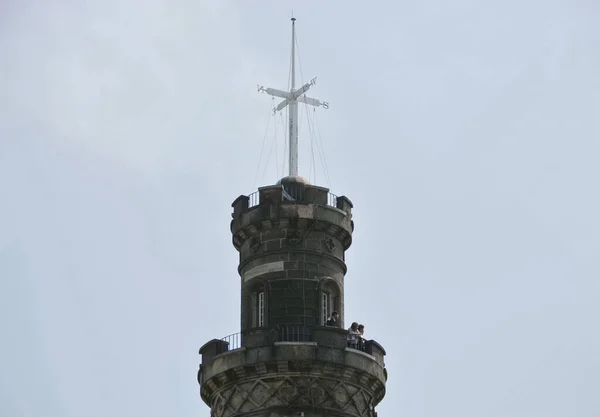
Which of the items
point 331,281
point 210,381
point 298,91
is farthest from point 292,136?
point 210,381

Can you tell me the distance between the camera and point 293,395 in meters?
59.2

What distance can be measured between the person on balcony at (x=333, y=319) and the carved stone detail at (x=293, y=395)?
2.69m

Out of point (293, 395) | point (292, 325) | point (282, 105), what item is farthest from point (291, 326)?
point (282, 105)

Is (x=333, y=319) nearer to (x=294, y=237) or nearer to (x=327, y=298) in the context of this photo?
(x=327, y=298)

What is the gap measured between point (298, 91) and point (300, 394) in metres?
14.4

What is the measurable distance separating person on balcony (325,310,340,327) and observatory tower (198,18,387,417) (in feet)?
0.73

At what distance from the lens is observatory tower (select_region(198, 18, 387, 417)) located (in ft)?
195

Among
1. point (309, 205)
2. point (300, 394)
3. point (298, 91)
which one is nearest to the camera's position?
point (300, 394)

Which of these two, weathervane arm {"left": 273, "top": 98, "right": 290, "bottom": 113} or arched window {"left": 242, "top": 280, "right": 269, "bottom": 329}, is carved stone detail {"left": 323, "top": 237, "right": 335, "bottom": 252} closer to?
arched window {"left": 242, "top": 280, "right": 269, "bottom": 329}

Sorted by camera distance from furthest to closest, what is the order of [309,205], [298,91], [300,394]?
1. [298,91]
2. [309,205]
3. [300,394]

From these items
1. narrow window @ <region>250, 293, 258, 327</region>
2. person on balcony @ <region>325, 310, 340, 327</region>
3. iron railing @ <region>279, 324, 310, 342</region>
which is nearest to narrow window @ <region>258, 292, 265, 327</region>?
narrow window @ <region>250, 293, 258, 327</region>

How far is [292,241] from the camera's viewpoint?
205 feet

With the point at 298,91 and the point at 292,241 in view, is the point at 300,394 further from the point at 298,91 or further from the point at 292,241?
the point at 298,91

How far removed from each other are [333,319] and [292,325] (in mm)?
1793
